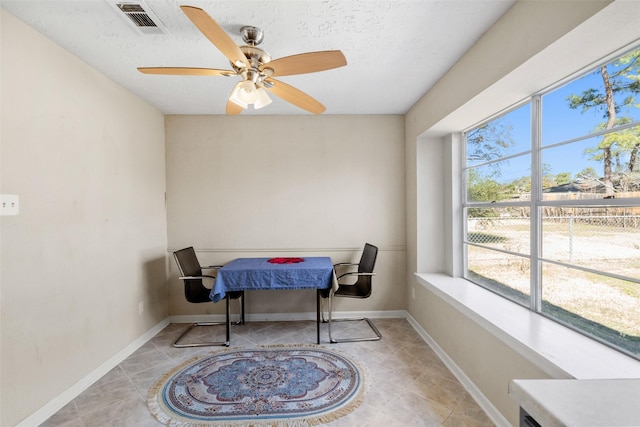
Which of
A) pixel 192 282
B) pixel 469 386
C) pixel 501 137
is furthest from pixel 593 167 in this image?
pixel 192 282

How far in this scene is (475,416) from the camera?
1.89 m

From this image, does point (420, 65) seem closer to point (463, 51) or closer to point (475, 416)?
point (463, 51)

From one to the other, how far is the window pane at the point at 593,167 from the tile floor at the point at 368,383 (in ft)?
5.15

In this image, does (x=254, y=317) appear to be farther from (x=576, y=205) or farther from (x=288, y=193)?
(x=576, y=205)

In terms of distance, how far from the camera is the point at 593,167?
1.61 metres

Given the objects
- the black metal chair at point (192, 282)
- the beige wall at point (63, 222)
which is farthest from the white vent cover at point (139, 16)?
the black metal chair at point (192, 282)

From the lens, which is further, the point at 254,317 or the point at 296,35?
the point at 254,317

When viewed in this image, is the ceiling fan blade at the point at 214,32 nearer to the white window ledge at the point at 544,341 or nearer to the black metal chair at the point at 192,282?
the black metal chair at the point at 192,282

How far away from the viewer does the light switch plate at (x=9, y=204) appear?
1677mm

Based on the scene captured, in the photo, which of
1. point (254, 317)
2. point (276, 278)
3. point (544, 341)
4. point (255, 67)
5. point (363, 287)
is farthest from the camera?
point (254, 317)

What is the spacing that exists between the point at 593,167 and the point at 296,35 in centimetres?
200

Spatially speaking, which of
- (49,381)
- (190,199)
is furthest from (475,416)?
(190,199)

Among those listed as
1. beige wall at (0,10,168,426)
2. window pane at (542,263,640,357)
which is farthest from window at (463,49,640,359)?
beige wall at (0,10,168,426)

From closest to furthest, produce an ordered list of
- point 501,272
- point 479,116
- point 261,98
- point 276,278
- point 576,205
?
point 576,205, point 261,98, point 501,272, point 479,116, point 276,278
